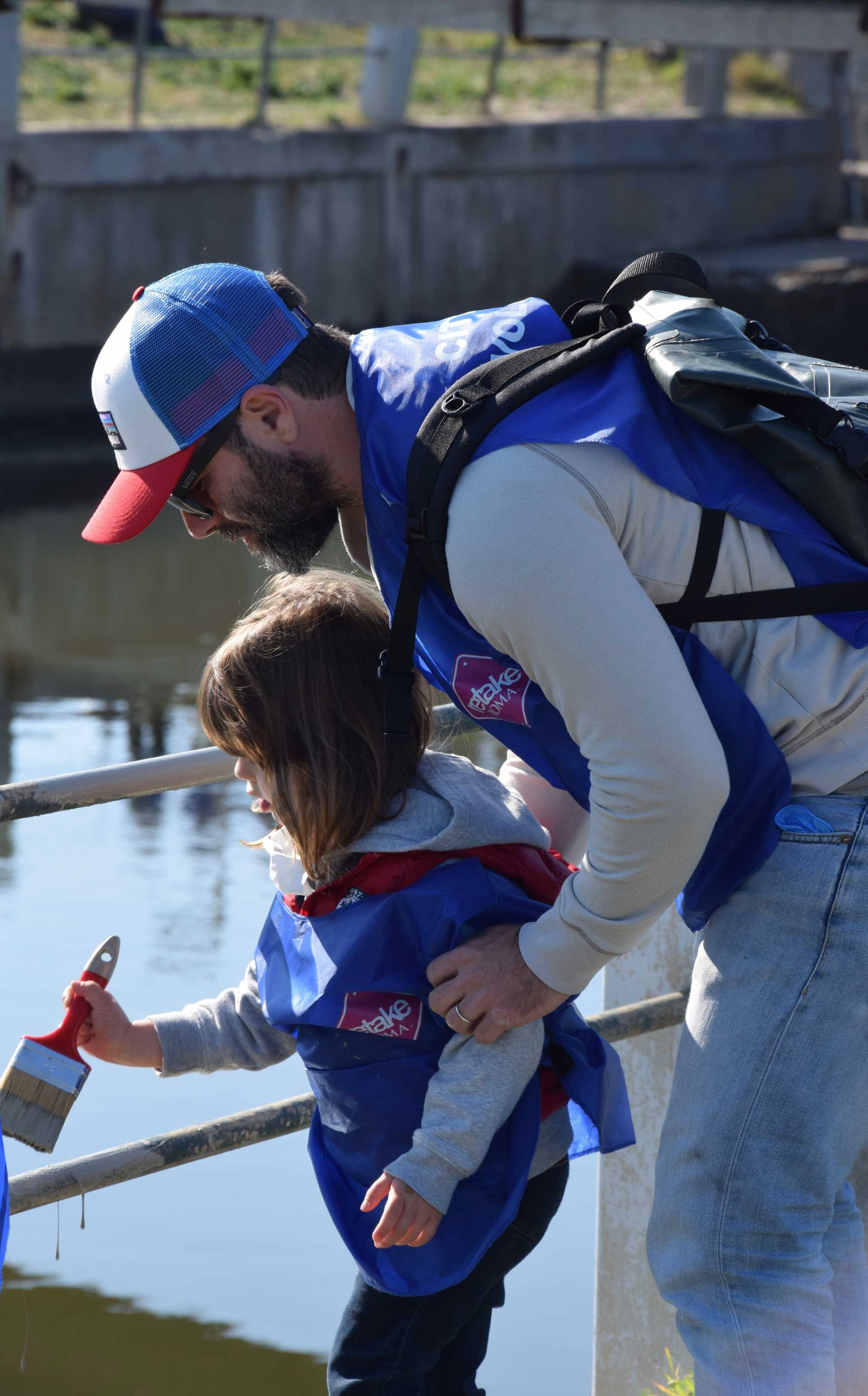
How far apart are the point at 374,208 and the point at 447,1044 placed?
12.6 m

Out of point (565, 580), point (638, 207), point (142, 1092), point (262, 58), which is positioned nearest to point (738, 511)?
point (565, 580)

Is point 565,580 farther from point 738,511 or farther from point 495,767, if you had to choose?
point 495,767

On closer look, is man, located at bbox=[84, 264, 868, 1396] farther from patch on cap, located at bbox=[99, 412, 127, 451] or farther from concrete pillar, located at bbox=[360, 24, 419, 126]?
concrete pillar, located at bbox=[360, 24, 419, 126]

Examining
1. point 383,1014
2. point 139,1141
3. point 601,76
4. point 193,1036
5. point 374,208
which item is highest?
point 383,1014

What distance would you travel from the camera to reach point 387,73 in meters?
13.4

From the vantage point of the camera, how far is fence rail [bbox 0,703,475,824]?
1.84 meters

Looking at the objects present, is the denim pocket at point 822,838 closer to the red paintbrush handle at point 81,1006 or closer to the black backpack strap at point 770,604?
the black backpack strap at point 770,604

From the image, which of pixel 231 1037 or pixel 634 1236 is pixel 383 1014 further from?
pixel 634 1236

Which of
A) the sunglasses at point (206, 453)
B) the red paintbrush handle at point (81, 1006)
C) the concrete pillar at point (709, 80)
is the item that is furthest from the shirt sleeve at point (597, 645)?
the concrete pillar at point (709, 80)

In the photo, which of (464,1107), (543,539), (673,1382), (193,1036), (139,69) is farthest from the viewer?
(139,69)

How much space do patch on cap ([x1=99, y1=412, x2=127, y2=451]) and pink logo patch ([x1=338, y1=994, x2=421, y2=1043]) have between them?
0.65 meters

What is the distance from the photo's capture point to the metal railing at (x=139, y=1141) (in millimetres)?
1798

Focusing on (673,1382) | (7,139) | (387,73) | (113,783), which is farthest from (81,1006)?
(387,73)

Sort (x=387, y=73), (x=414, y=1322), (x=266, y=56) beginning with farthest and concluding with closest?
1. (x=387, y=73)
2. (x=266, y=56)
3. (x=414, y=1322)
